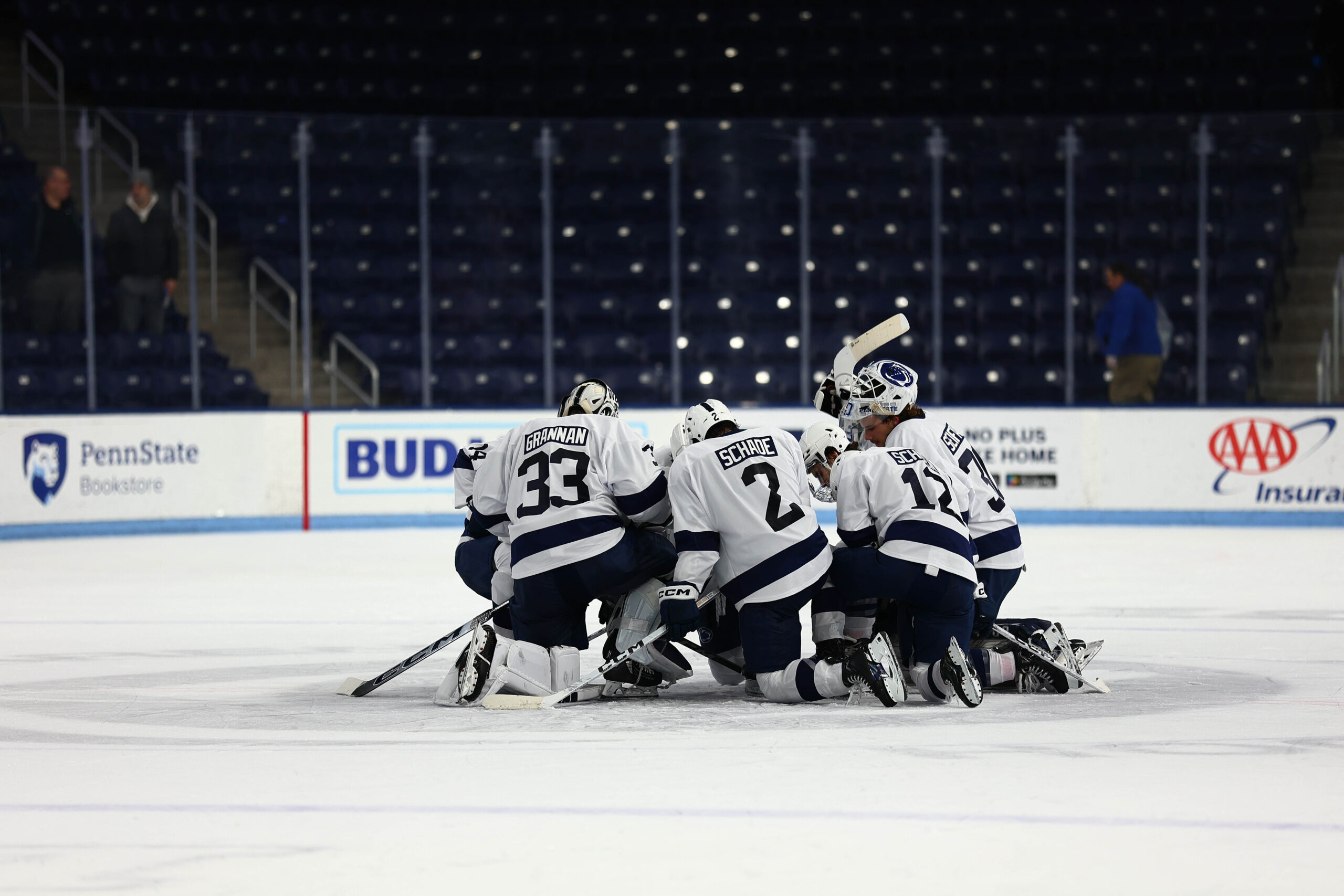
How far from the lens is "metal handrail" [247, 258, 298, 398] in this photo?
12.4 meters

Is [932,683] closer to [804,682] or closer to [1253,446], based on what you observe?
[804,682]

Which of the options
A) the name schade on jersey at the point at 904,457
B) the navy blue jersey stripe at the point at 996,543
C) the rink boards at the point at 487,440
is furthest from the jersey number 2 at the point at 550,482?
the rink boards at the point at 487,440

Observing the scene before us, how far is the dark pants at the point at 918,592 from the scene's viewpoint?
17.5 feet

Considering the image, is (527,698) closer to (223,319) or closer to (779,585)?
(779,585)

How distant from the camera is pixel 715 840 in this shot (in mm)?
3516

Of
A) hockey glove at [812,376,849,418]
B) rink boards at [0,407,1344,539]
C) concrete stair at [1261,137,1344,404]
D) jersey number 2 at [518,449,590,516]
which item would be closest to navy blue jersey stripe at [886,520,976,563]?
hockey glove at [812,376,849,418]

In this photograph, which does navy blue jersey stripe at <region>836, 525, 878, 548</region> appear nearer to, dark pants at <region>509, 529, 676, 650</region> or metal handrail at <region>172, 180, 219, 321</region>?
dark pants at <region>509, 529, 676, 650</region>

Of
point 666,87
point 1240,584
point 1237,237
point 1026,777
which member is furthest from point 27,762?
point 666,87

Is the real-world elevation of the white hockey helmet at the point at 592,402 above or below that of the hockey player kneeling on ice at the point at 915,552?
above

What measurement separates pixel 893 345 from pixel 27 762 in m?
9.33

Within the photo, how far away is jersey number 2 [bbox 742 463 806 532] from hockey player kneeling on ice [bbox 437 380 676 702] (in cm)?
38

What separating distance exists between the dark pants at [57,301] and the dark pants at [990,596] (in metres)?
8.26

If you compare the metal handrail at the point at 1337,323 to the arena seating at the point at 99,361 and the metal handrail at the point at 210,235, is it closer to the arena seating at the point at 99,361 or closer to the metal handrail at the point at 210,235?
the arena seating at the point at 99,361

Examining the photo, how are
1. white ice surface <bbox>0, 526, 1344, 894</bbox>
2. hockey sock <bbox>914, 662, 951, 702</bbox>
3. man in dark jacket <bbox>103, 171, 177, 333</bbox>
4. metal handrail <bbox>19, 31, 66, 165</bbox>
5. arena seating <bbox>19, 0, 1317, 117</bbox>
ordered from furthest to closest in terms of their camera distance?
arena seating <bbox>19, 0, 1317, 117</bbox>, metal handrail <bbox>19, 31, 66, 165</bbox>, man in dark jacket <bbox>103, 171, 177, 333</bbox>, hockey sock <bbox>914, 662, 951, 702</bbox>, white ice surface <bbox>0, 526, 1344, 894</bbox>
